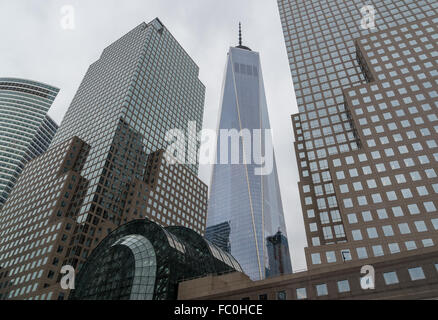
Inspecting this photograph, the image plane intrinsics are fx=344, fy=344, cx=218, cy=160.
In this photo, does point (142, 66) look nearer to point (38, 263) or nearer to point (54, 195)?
point (54, 195)

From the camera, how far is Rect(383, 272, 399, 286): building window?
47281 millimetres

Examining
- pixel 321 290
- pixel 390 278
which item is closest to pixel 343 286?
pixel 321 290

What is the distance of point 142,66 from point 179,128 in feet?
113

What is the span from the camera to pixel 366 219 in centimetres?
6744

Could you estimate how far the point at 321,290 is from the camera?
166 ft

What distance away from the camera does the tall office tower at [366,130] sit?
215 ft

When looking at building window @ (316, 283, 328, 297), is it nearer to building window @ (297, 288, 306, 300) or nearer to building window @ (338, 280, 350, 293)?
building window @ (297, 288, 306, 300)

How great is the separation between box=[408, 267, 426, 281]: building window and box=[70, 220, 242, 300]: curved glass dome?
30.2 m

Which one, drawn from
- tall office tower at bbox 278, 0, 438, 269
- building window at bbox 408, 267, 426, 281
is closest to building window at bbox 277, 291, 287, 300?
tall office tower at bbox 278, 0, 438, 269

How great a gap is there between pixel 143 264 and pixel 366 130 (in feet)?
194

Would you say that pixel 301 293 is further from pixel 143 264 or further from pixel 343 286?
pixel 143 264
